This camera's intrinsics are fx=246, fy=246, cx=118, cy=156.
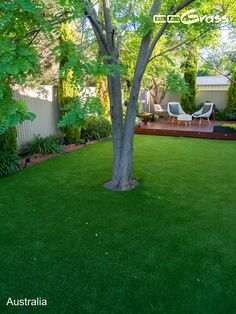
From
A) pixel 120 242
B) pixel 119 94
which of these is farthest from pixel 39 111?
pixel 120 242

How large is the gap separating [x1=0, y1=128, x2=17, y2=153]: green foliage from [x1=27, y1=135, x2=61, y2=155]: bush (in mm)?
753

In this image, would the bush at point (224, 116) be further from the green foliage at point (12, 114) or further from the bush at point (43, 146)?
the green foliage at point (12, 114)

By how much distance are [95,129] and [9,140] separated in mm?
3623

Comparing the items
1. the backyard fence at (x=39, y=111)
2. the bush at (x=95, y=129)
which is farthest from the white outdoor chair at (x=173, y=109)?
the backyard fence at (x=39, y=111)

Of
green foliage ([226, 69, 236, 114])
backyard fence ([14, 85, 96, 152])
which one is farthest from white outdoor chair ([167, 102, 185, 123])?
backyard fence ([14, 85, 96, 152])

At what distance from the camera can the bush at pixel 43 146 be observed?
21.3 feet

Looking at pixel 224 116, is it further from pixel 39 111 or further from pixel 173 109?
pixel 39 111

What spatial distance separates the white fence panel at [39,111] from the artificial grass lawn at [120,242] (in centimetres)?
Answer: 173

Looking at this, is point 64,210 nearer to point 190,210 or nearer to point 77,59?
point 190,210

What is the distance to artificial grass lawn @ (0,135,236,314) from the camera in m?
2.05

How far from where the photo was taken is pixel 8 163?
511cm

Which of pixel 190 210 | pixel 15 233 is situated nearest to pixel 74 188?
pixel 15 233

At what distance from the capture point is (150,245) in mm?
2748

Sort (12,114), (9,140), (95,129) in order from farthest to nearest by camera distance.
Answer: (95,129)
(9,140)
(12,114)
